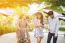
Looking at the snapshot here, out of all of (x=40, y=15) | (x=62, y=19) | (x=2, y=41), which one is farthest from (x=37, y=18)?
(x=2, y=41)

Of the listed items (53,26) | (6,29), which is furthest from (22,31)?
(53,26)

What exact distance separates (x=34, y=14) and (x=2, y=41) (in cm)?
39

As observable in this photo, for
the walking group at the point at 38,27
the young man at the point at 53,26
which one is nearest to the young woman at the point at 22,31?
the walking group at the point at 38,27

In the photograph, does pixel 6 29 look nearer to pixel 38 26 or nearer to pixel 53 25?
pixel 38 26

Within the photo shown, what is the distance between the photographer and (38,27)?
1.48 m

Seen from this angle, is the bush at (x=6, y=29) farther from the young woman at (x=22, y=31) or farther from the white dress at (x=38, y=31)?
the white dress at (x=38, y=31)

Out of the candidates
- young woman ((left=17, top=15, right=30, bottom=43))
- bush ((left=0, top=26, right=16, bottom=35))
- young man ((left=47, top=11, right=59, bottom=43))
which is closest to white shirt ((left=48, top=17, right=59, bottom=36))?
young man ((left=47, top=11, right=59, bottom=43))

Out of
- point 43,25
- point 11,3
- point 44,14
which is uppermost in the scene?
point 11,3

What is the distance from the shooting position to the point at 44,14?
4.89 feet

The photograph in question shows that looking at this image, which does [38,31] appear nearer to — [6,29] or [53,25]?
[53,25]

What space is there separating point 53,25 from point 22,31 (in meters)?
0.30

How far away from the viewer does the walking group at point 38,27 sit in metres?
1.46

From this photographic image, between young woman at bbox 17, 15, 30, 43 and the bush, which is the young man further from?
the bush

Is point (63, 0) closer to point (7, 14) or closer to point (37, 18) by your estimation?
point (37, 18)
